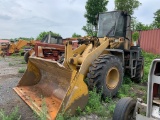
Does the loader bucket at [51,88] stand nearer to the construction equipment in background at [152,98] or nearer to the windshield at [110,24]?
the construction equipment in background at [152,98]

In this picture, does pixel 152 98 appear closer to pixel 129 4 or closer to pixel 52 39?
pixel 52 39

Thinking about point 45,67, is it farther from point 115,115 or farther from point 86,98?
point 115,115

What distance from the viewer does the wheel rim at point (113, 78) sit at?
570cm

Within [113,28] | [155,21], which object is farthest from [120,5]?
[113,28]

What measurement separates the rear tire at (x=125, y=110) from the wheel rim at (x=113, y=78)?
196cm

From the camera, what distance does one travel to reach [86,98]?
460 cm

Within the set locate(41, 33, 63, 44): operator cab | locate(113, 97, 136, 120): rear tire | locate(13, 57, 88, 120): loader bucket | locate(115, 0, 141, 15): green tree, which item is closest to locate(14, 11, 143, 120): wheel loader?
locate(13, 57, 88, 120): loader bucket

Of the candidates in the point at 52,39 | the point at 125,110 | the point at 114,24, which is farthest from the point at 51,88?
the point at 52,39

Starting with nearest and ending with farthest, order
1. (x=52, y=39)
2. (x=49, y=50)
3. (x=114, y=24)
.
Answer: (x=114, y=24) → (x=49, y=50) → (x=52, y=39)

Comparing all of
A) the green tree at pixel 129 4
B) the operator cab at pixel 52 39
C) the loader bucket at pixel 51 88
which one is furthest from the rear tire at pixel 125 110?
the green tree at pixel 129 4

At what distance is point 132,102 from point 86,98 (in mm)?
1203

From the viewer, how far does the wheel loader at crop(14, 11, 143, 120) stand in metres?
4.49

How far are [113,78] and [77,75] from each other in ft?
5.43

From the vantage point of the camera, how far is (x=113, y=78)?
593 cm
